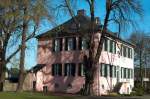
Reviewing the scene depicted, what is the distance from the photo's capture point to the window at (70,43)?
52594 millimetres

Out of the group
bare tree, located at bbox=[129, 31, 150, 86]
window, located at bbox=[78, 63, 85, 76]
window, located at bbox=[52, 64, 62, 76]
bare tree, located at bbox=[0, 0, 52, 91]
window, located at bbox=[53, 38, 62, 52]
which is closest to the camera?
bare tree, located at bbox=[0, 0, 52, 91]

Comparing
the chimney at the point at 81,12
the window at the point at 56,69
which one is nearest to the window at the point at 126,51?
the chimney at the point at 81,12

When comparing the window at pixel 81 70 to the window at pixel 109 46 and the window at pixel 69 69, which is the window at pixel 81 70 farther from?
the window at pixel 109 46

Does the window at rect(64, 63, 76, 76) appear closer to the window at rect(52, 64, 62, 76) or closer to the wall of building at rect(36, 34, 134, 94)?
the wall of building at rect(36, 34, 134, 94)

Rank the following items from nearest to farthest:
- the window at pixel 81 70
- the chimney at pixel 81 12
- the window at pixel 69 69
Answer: the window at pixel 81 70, the window at pixel 69 69, the chimney at pixel 81 12

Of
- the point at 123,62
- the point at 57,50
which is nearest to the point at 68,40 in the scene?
the point at 57,50

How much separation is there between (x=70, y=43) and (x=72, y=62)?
267cm

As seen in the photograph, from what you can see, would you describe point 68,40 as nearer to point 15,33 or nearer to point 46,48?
point 46,48

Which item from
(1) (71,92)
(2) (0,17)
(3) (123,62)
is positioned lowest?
(1) (71,92)

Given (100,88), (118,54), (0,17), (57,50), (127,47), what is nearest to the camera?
(0,17)

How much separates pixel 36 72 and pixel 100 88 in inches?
362

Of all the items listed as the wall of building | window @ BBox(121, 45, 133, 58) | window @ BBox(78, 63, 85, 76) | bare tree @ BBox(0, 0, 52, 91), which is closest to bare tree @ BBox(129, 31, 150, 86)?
window @ BBox(121, 45, 133, 58)

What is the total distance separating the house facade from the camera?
2031 inches

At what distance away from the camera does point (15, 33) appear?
42062mm
